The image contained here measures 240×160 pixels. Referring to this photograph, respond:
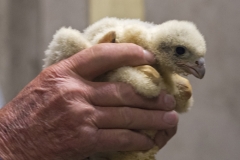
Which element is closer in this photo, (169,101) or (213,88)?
(169,101)

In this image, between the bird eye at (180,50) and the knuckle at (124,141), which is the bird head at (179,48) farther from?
the knuckle at (124,141)

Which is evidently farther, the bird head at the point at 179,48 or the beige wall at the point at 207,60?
the beige wall at the point at 207,60

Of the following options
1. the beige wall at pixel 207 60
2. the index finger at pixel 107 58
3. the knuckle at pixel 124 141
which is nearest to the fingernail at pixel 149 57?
the index finger at pixel 107 58

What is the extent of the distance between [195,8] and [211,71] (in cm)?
25

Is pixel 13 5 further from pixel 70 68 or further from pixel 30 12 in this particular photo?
pixel 70 68

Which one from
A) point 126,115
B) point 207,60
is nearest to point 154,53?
point 126,115

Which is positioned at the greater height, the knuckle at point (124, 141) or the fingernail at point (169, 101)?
the fingernail at point (169, 101)

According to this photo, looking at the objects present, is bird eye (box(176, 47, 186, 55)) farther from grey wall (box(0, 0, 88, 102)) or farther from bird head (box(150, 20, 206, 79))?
grey wall (box(0, 0, 88, 102))

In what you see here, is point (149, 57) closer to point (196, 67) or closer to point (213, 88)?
point (196, 67)

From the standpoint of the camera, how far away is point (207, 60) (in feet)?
3.84

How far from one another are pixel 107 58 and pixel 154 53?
0.08 meters

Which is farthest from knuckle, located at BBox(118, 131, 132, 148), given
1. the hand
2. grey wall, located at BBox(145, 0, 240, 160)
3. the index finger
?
grey wall, located at BBox(145, 0, 240, 160)

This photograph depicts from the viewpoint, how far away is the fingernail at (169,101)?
0.53 meters

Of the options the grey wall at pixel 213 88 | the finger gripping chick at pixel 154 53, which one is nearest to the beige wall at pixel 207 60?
the grey wall at pixel 213 88
